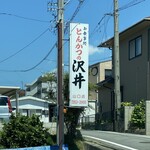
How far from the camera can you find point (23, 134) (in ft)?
46.6

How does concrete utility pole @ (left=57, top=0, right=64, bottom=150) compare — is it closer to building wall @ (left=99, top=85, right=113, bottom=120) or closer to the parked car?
the parked car

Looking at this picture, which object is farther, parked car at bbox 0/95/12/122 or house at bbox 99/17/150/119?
house at bbox 99/17/150/119

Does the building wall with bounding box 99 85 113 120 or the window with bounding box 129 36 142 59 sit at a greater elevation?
the window with bounding box 129 36 142 59

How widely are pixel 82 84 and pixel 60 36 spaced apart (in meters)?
1.90

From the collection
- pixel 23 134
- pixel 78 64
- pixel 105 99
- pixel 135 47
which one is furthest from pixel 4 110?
pixel 105 99

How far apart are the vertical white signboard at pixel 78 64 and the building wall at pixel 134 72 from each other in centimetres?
1592

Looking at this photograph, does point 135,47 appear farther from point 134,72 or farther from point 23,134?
point 23,134

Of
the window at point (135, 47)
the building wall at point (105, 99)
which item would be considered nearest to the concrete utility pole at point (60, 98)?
the window at point (135, 47)

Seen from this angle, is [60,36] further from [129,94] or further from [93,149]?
[129,94]

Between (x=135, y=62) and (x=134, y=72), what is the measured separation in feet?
2.60

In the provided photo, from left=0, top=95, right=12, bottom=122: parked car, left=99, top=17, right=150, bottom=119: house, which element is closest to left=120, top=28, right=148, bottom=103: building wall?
left=99, top=17, right=150, bottom=119: house

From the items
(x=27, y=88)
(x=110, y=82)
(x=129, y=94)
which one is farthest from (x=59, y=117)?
(x=27, y=88)

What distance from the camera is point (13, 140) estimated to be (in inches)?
562

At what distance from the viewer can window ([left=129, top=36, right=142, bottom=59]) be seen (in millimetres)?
30672
